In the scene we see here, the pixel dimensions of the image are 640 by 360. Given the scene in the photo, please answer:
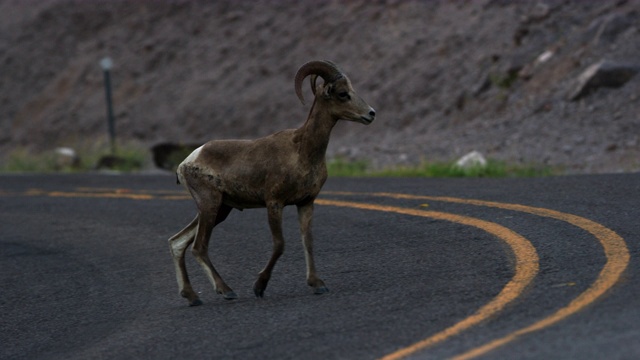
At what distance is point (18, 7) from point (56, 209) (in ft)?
61.9

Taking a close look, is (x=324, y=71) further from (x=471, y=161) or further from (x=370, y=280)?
(x=471, y=161)

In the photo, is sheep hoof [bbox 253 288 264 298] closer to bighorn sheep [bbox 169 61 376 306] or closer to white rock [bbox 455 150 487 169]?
bighorn sheep [bbox 169 61 376 306]

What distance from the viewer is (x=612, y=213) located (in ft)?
32.8

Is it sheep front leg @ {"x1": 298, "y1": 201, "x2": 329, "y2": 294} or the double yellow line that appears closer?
the double yellow line

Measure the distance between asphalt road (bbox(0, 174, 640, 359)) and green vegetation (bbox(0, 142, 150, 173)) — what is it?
7.20 meters

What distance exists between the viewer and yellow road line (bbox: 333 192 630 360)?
6066mm

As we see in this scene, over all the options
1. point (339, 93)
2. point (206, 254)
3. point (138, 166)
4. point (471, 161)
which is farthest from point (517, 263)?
point (138, 166)

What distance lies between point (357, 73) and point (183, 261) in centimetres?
1472

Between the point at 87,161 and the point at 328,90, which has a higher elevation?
the point at 87,161

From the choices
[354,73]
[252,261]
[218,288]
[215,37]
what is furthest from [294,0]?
[218,288]

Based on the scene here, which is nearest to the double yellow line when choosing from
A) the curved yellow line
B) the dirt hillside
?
the curved yellow line

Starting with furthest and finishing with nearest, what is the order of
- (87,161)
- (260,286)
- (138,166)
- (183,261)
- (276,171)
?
1. (87,161)
2. (138,166)
3. (183,261)
4. (260,286)
5. (276,171)

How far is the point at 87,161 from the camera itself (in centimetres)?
2239

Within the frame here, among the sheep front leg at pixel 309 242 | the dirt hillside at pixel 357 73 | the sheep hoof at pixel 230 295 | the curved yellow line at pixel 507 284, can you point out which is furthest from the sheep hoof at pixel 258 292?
the dirt hillside at pixel 357 73
